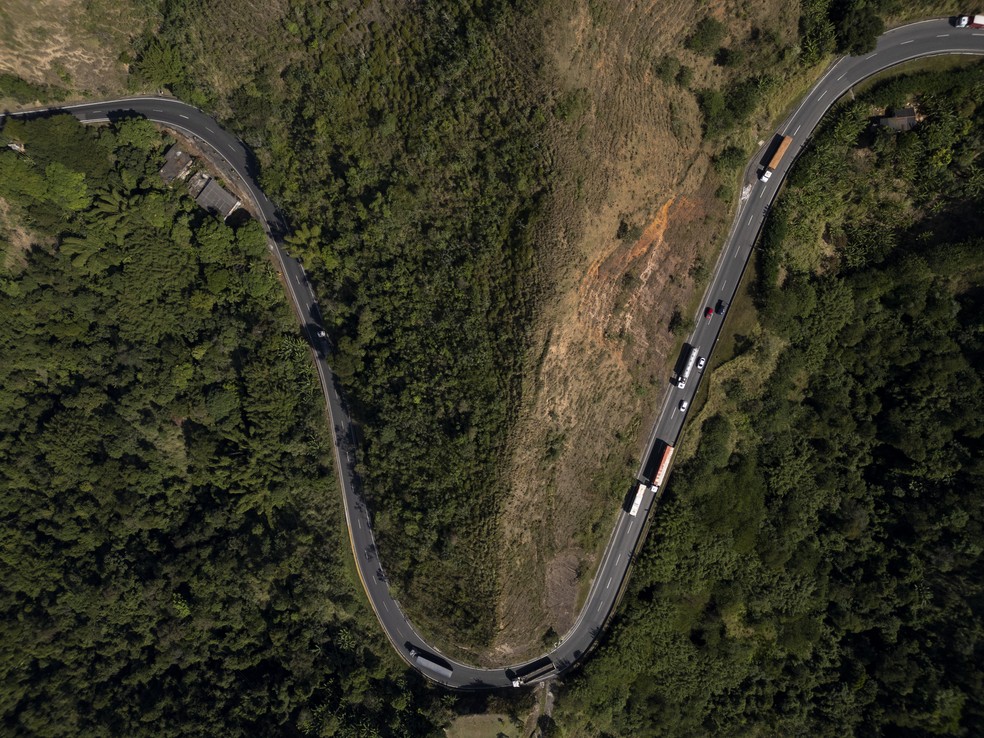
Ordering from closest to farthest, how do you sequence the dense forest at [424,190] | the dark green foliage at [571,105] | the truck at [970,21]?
the dark green foliage at [571,105], the dense forest at [424,190], the truck at [970,21]

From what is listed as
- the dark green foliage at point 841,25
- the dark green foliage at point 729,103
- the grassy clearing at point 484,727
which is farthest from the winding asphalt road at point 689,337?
the dark green foliage at point 729,103

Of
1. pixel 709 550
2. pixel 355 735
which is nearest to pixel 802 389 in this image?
pixel 709 550

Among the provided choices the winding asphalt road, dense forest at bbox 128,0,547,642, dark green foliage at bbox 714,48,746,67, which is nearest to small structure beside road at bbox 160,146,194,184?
the winding asphalt road

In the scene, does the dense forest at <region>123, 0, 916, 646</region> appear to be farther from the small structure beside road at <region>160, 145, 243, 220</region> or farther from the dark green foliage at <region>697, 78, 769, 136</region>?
the small structure beside road at <region>160, 145, 243, 220</region>

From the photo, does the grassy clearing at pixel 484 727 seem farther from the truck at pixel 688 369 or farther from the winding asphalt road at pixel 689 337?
Result: the truck at pixel 688 369

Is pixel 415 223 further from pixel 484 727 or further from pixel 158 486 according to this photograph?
pixel 484 727

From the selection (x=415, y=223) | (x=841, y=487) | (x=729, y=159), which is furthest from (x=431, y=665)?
(x=729, y=159)

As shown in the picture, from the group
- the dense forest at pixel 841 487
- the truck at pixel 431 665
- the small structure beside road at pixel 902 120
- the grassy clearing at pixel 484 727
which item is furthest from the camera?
the truck at pixel 431 665

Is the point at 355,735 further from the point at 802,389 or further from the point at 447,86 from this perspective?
the point at 447,86
